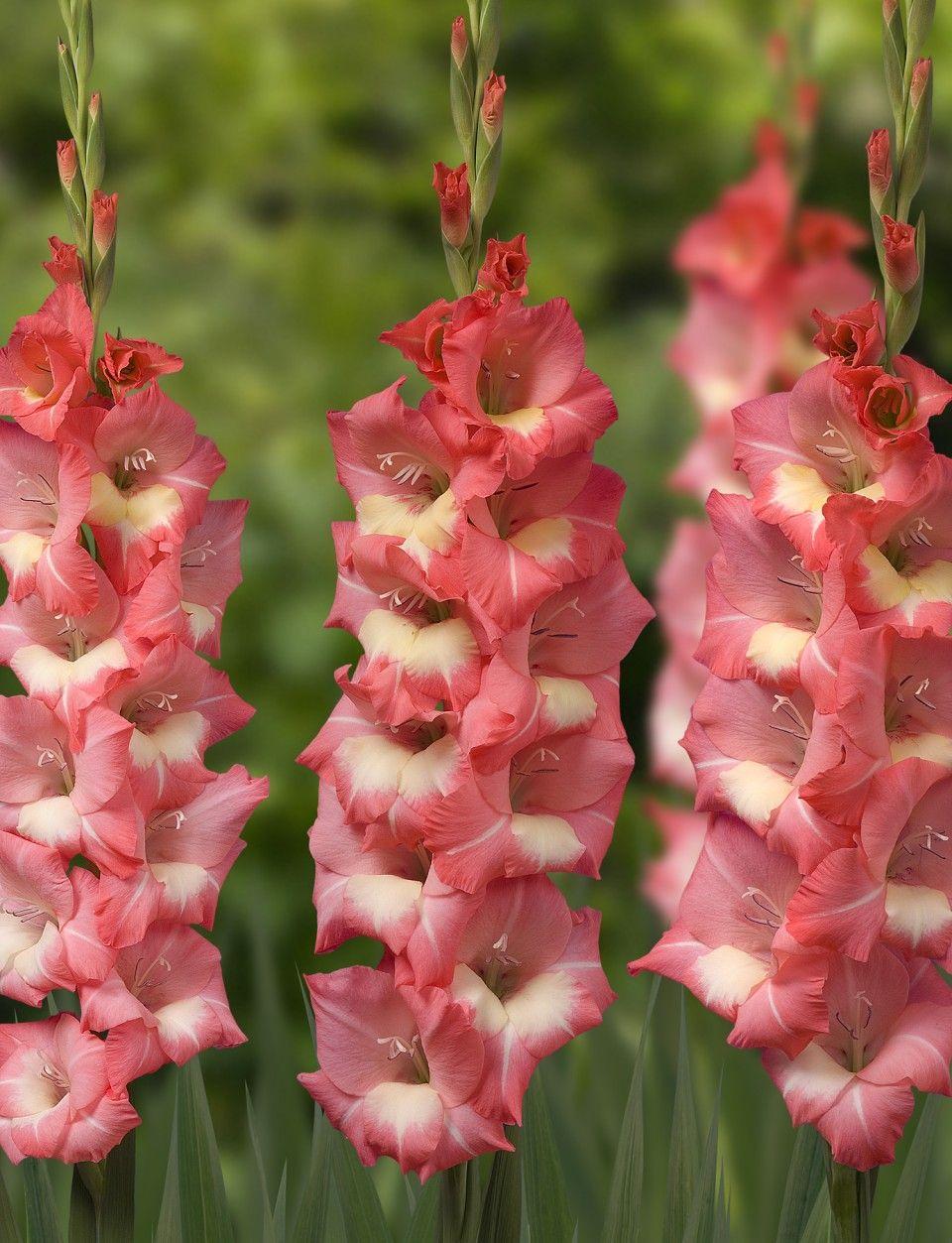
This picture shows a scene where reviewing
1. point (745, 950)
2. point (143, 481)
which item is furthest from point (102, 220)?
point (745, 950)

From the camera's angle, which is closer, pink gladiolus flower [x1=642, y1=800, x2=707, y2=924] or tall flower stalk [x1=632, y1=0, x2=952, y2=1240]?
tall flower stalk [x1=632, y1=0, x2=952, y2=1240]

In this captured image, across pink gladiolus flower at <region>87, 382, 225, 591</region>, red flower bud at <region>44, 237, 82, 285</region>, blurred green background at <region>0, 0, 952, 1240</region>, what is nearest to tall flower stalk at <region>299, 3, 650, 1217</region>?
pink gladiolus flower at <region>87, 382, 225, 591</region>

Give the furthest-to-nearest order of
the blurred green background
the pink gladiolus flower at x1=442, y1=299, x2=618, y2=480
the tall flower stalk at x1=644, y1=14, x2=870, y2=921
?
the blurred green background → the tall flower stalk at x1=644, y1=14, x2=870, y2=921 → the pink gladiolus flower at x1=442, y1=299, x2=618, y2=480

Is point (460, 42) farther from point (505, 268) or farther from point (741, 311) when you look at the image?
point (741, 311)

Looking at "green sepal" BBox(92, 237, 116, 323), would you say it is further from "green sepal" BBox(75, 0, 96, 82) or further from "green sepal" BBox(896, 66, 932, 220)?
"green sepal" BBox(896, 66, 932, 220)

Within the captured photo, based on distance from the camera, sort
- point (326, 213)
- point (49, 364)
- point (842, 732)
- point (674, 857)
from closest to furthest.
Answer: point (842, 732), point (49, 364), point (674, 857), point (326, 213)

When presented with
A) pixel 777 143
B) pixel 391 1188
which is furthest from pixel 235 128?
pixel 391 1188

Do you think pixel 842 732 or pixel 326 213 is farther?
pixel 326 213

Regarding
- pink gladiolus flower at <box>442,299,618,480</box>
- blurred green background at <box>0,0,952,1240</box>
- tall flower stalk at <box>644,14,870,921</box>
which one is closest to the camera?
pink gladiolus flower at <box>442,299,618,480</box>
